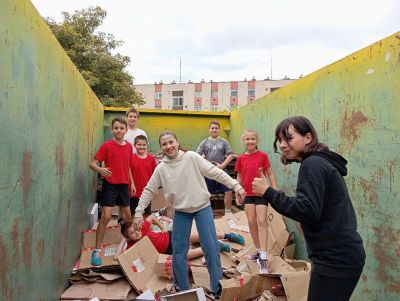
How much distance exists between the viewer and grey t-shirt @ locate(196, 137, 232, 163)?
6273 mm

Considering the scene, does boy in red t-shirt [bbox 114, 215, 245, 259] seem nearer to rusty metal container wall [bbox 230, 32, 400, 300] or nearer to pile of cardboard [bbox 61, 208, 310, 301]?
pile of cardboard [bbox 61, 208, 310, 301]

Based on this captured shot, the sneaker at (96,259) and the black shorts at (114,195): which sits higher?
the black shorts at (114,195)

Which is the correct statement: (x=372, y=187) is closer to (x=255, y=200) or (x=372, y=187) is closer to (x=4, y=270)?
(x=255, y=200)

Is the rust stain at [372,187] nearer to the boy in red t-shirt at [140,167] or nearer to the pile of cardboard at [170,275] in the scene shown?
the pile of cardboard at [170,275]

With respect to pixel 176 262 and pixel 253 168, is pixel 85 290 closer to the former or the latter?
pixel 176 262

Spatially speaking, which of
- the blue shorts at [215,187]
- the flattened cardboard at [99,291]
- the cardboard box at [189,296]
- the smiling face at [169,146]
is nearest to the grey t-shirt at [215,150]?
the blue shorts at [215,187]

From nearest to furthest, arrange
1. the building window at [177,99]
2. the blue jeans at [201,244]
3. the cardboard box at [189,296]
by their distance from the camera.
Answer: the cardboard box at [189,296]
the blue jeans at [201,244]
the building window at [177,99]

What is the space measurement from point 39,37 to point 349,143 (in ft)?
9.52

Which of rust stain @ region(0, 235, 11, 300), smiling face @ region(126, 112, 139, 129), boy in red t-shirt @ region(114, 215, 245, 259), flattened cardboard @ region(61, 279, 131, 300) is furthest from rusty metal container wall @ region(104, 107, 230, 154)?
rust stain @ region(0, 235, 11, 300)

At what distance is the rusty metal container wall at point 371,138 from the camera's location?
282 centimetres

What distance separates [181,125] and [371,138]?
5.31m

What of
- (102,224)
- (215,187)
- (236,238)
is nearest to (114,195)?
(102,224)

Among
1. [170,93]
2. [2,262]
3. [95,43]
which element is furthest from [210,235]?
[170,93]

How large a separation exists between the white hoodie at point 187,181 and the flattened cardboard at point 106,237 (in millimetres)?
1376
